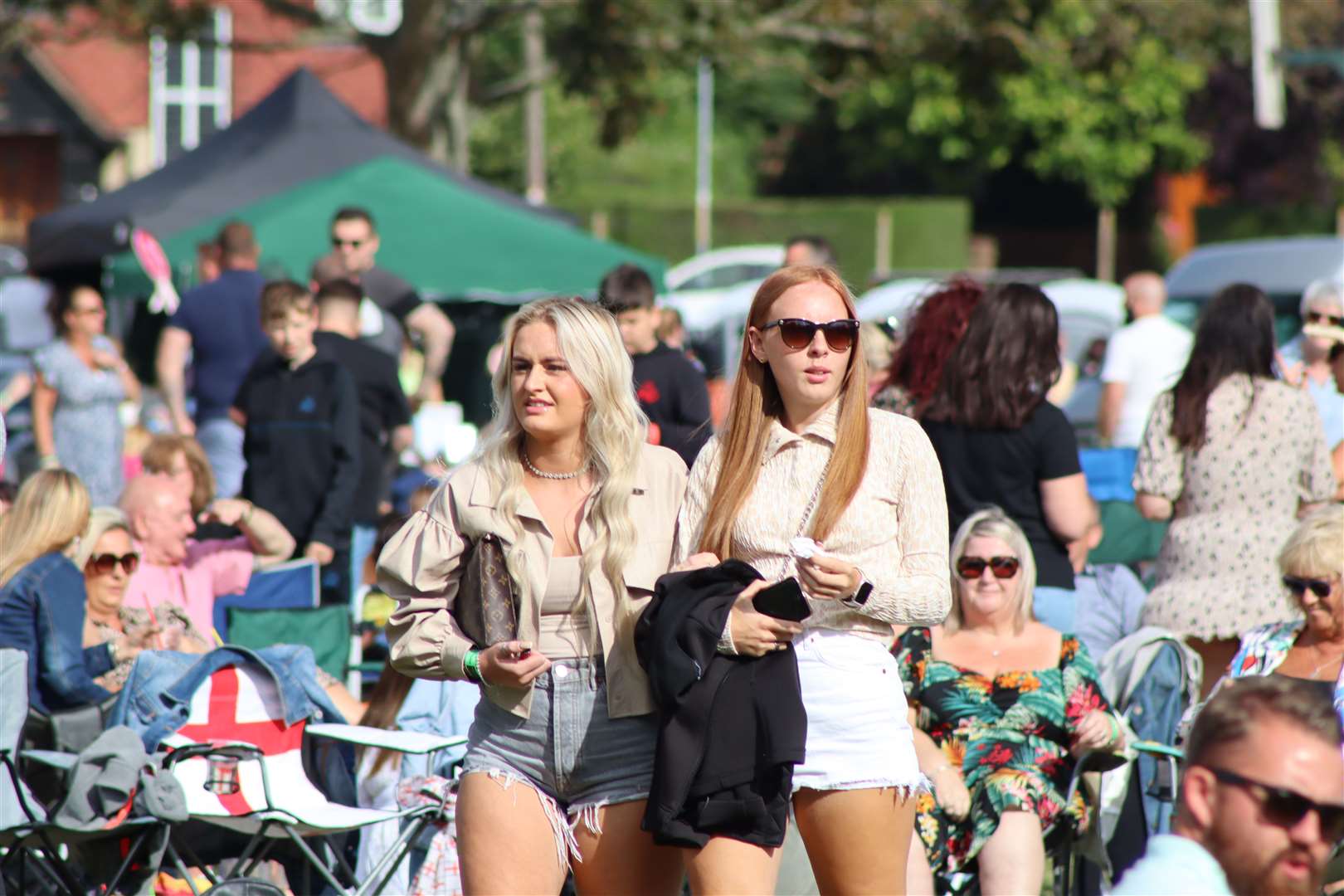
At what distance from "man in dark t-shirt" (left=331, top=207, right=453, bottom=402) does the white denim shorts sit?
5.49 metres

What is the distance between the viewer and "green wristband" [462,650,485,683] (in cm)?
342

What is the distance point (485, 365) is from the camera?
42.5ft

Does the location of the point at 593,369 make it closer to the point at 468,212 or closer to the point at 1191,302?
the point at 468,212

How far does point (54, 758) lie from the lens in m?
5.03

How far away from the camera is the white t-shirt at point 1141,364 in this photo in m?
9.20

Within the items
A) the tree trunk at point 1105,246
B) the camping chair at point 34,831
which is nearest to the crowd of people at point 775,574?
the camping chair at point 34,831

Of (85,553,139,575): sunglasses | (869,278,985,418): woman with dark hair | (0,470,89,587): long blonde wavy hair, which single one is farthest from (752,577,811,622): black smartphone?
(85,553,139,575): sunglasses

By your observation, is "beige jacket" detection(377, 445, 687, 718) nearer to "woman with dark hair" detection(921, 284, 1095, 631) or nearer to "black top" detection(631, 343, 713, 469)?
"woman with dark hair" detection(921, 284, 1095, 631)

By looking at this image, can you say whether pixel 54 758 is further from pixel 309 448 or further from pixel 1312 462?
pixel 1312 462

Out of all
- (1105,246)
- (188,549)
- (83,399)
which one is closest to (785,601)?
(188,549)

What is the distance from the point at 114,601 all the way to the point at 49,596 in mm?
509

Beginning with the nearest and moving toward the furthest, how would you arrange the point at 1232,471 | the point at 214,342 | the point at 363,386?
1. the point at 1232,471
2. the point at 363,386
3. the point at 214,342

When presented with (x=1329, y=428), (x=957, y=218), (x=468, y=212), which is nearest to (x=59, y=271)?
(x=468, y=212)

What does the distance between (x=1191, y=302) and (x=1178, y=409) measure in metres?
9.00
